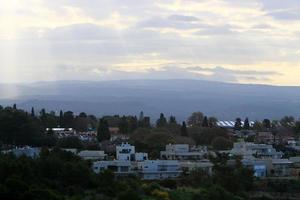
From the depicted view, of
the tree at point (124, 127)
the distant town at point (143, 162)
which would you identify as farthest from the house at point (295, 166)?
the tree at point (124, 127)

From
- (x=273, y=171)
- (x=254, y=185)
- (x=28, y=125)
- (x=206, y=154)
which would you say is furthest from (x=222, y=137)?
(x=254, y=185)

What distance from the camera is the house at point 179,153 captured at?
112ft

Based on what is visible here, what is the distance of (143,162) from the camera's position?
2922 cm

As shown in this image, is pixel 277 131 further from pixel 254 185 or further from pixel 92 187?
pixel 92 187

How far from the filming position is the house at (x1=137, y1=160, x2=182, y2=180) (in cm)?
2848

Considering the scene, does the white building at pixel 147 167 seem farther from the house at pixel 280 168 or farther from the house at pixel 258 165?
the house at pixel 280 168

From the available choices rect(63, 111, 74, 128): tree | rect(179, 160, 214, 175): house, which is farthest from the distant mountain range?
rect(179, 160, 214, 175): house

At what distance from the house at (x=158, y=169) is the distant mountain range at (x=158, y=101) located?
74.1m

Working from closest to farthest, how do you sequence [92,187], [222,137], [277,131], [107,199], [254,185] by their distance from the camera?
1. [107,199]
2. [92,187]
3. [254,185]
4. [222,137]
5. [277,131]

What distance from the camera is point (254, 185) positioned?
25.2m

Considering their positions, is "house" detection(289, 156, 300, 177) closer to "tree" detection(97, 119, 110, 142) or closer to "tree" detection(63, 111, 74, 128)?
"tree" detection(97, 119, 110, 142)

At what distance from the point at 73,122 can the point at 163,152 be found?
17.3 m

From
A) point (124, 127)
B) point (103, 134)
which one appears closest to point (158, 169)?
point (103, 134)

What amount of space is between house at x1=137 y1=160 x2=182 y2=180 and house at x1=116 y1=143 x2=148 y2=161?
2.16 metres
